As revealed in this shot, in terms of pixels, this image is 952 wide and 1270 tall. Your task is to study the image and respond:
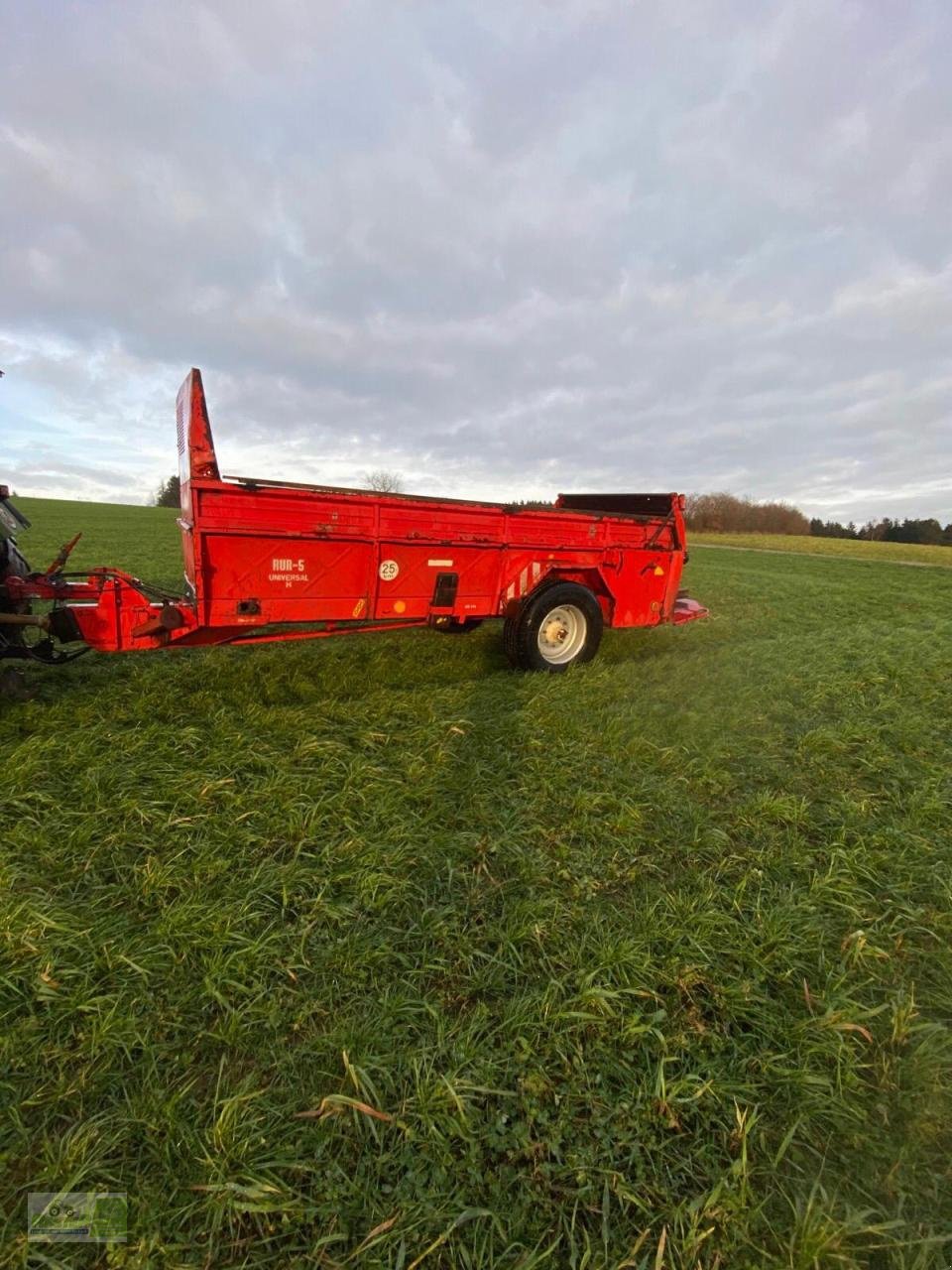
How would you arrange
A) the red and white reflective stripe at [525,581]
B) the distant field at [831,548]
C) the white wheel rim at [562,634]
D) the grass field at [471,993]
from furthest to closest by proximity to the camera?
the distant field at [831,548]
the white wheel rim at [562,634]
the red and white reflective stripe at [525,581]
the grass field at [471,993]

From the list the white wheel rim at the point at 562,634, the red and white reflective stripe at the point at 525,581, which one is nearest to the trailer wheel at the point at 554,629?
the white wheel rim at the point at 562,634

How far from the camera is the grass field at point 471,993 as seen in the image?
138 centimetres

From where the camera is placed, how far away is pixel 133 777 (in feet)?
10.1

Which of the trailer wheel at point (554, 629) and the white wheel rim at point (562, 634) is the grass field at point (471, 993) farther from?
the white wheel rim at point (562, 634)

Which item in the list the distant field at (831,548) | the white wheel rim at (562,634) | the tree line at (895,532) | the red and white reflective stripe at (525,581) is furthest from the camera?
the tree line at (895,532)

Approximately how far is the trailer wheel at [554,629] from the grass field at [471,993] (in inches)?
67.9

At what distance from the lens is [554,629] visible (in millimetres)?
5805

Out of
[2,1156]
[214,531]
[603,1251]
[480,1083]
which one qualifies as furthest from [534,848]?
[214,531]

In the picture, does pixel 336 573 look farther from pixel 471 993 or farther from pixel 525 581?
pixel 471 993

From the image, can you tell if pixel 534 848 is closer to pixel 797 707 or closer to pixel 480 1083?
pixel 480 1083

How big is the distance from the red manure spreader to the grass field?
0.75m

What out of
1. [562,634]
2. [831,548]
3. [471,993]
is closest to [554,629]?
[562,634]

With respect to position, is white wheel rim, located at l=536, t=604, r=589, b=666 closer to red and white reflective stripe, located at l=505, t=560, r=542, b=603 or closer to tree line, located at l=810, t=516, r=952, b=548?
red and white reflective stripe, located at l=505, t=560, r=542, b=603

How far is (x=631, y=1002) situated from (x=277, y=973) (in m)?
1.26
